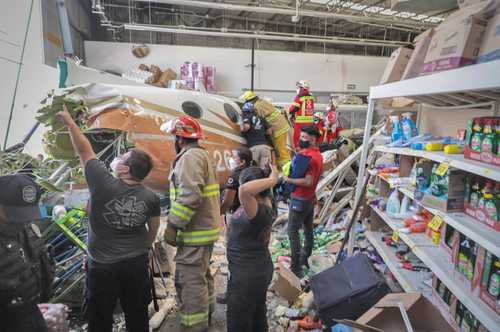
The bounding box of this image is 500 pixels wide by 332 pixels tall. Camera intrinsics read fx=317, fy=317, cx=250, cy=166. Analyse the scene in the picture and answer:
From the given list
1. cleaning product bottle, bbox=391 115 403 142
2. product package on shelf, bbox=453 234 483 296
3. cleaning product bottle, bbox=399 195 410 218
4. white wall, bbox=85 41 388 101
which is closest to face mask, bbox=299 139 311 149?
cleaning product bottle, bbox=391 115 403 142

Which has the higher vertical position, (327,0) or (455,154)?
(327,0)

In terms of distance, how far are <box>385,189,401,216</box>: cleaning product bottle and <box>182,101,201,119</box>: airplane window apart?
10.8 feet

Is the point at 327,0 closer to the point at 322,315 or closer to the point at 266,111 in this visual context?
the point at 266,111

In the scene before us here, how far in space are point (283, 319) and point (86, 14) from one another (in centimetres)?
1046

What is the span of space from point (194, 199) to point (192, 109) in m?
3.03

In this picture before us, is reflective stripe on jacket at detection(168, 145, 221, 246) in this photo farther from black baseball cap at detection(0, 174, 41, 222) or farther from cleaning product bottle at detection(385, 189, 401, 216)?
cleaning product bottle at detection(385, 189, 401, 216)

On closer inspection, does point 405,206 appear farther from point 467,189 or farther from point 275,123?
point 275,123

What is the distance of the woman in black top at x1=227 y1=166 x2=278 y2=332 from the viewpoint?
7.03 feet

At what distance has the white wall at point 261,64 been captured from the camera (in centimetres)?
966

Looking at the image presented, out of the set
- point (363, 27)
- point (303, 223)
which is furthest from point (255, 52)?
point (303, 223)

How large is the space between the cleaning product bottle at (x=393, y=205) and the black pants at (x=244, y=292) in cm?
152

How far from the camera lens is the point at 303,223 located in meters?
3.87

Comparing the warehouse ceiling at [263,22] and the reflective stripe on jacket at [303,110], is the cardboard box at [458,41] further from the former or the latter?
the warehouse ceiling at [263,22]

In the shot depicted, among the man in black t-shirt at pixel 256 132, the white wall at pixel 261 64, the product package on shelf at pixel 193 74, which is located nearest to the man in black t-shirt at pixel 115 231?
the man in black t-shirt at pixel 256 132
